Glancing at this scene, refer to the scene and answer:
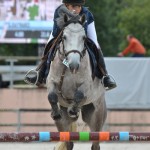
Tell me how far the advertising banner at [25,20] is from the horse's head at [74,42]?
11.3m

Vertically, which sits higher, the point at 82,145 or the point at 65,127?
the point at 65,127

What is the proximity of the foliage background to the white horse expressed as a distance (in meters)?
26.7

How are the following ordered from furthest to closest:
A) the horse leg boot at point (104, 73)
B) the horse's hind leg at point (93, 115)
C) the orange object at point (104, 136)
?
the horse's hind leg at point (93, 115) → the horse leg boot at point (104, 73) → the orange object at point (104, 136)

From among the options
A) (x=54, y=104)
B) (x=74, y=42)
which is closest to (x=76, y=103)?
(x=54, y=104)

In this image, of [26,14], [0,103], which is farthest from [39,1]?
[0,103]

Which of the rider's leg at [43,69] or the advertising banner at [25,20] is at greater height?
the rider's leg at [43,69]

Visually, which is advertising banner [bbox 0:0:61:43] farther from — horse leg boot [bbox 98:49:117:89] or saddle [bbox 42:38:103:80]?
saddle [bbox 42:38:103:80]

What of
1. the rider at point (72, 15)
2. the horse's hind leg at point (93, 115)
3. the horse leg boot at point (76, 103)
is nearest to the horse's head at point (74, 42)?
Result: the rider at point (72, 15)

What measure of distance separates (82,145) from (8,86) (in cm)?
486

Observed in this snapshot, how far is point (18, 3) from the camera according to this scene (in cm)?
2044

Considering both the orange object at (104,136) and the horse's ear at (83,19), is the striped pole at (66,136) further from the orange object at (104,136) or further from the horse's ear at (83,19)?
the horse's ear at (83,19)

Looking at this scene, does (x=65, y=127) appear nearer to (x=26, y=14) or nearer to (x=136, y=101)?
(x=136, y=101)

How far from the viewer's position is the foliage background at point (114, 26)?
126ft

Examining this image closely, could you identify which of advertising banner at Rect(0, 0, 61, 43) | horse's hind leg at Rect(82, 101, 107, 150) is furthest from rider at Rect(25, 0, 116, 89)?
advertising banner at Rect(0, 0, 61, 43)
